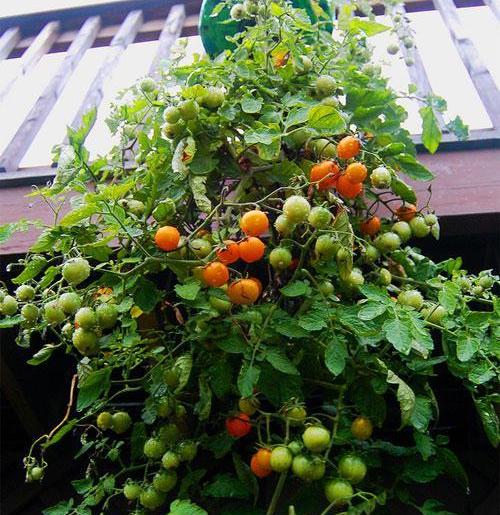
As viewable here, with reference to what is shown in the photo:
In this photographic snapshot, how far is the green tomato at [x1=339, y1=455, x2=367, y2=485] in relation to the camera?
3.12 ft

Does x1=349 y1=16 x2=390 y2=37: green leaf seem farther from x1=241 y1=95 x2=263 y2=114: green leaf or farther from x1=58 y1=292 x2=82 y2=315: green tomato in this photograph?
x1=58 y1=292 x2=82 y2=315: green tomato

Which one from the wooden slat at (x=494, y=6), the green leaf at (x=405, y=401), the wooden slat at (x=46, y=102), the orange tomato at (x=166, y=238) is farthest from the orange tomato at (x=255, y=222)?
the wooden slat at (x=494, y=6)

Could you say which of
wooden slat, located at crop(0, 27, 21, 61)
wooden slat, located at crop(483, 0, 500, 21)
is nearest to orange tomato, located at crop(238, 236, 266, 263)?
wooden slat, located at crop(483, 0, 500, 21)

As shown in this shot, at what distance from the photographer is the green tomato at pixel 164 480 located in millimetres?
1055

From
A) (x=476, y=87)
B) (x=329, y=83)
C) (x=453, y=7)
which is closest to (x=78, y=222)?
(x=329, y=83)

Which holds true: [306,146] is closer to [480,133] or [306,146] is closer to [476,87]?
[480,133]

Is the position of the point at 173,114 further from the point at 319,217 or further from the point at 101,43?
the point at 101,43

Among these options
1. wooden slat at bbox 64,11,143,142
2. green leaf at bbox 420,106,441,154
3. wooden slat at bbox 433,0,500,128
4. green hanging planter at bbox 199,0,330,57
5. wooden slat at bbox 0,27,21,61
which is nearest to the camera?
green leaf at bbox 420,106,441,154

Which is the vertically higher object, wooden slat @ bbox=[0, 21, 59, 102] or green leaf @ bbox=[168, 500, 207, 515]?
green leaf @ bbox=[168, 500, 207, 515]

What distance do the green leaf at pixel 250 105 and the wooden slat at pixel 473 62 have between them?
0.96 meters

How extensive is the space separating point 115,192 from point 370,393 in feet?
2.06

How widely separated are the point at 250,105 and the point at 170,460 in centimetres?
74

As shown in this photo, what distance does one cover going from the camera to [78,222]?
1035mm

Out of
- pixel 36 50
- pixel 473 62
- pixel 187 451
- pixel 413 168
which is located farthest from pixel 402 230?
pixel 36 50
